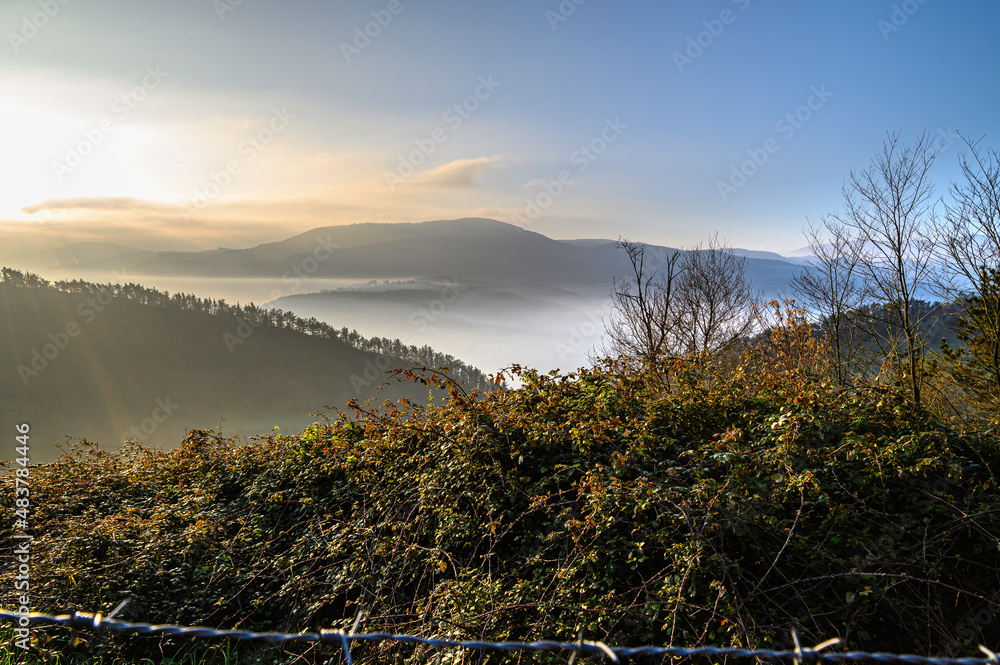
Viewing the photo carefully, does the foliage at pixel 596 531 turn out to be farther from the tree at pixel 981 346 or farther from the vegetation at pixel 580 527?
the tree at pixel 981 346

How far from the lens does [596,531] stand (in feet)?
11.8

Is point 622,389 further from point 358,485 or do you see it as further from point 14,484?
point 14,484

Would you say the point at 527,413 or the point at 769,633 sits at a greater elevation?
the point at 527,413

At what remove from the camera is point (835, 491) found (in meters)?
3.80

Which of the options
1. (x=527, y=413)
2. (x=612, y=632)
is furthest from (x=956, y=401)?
(x=612, y=632)

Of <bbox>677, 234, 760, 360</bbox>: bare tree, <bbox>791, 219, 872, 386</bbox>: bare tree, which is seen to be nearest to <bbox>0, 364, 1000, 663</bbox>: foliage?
<bbox>791, 219, 872, 386</bbox>: bare tree

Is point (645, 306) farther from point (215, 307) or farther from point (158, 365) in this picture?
point (215, 307)

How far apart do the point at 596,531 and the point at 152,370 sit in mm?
66447

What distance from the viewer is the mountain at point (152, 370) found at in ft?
172

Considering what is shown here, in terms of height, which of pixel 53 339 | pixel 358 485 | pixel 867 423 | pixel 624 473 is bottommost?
pixel 53 339

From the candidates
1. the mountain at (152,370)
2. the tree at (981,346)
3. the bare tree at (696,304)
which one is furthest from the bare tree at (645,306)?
the mountain at (152,370)

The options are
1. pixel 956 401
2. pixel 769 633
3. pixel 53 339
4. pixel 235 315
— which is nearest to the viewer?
pixel 769 633

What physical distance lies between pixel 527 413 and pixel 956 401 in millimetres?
11471

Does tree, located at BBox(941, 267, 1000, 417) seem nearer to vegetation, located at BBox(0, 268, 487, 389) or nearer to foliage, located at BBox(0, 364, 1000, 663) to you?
foliage, located at BBox(0, 364, 1000, 663)
